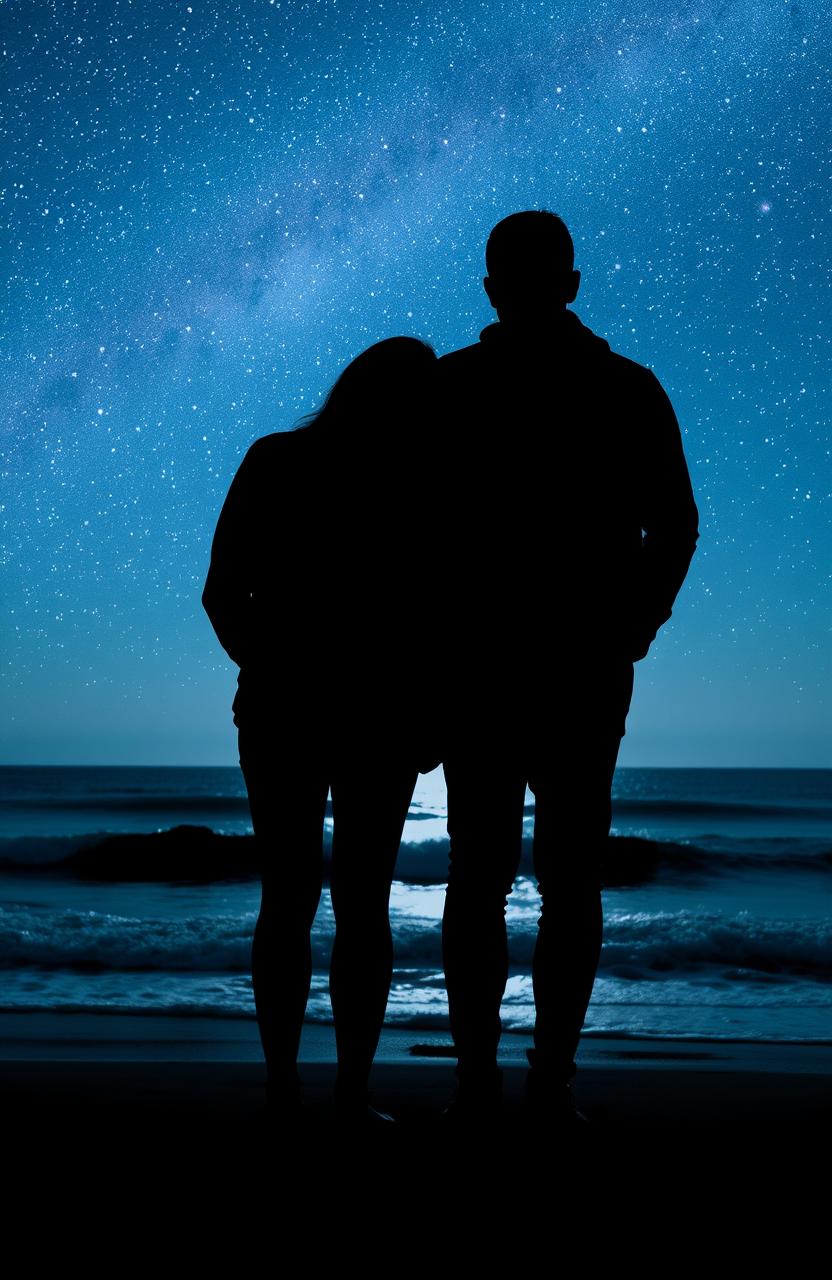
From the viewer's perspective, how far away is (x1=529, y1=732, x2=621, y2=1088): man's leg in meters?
1.71

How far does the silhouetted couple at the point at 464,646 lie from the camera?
5.56 ft

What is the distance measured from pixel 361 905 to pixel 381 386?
998mm

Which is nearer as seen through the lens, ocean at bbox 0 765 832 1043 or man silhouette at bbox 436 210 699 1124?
man silhouette at bbox 436 210 699 1124

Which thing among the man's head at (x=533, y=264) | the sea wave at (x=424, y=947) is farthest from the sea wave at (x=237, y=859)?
the man's head at (x=533, y=264)

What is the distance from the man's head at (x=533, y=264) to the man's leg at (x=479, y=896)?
35.8 inches

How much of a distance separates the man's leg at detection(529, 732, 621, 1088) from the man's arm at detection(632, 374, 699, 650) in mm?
251

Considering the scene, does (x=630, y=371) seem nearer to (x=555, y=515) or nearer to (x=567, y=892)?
(x=555, y=515)

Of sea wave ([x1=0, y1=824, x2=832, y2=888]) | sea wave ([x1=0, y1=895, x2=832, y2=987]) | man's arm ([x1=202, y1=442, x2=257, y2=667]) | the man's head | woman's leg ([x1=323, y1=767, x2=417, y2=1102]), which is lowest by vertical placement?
sea wave ([x1=0, y1=824, x2=832, y2=888])

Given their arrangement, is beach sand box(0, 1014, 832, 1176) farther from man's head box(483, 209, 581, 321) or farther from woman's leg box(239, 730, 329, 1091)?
man's head box(483, 209, 581, 321)

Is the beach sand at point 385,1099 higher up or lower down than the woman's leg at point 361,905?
lower down

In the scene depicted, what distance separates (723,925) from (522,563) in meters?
5.53

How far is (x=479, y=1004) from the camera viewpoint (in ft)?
5.64

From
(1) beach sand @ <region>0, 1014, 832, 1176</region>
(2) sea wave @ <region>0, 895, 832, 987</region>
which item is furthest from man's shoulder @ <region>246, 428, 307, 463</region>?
(2) sea wave @ <region>0, 895, 832, 987</region>

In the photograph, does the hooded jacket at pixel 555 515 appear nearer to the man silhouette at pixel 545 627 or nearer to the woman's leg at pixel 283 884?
the man silhouette at pixel 545 627
